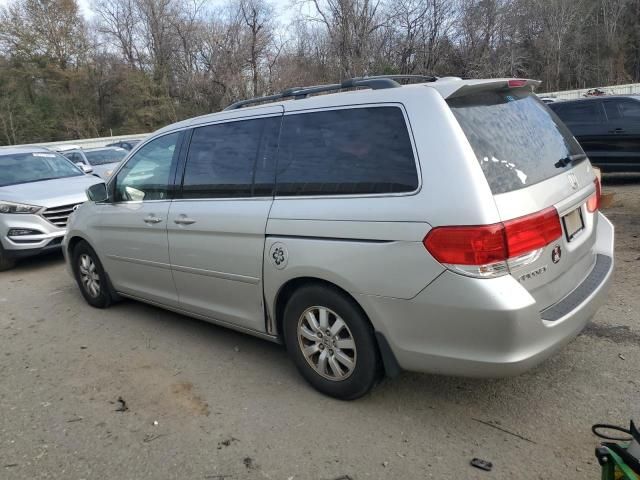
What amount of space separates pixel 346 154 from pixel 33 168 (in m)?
7.35

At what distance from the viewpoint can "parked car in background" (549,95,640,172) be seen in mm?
9070

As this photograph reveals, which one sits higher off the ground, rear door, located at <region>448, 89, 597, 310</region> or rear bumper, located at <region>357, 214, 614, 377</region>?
rear door, located at <region>448, 89, 597, 310</region>

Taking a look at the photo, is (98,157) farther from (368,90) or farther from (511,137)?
(511,137)

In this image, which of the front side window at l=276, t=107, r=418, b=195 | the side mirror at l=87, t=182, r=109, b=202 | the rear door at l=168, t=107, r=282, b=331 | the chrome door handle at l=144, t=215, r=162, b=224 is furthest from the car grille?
the front side window at l=276, t=107, r=418, b=195

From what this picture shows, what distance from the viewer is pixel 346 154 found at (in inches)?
117

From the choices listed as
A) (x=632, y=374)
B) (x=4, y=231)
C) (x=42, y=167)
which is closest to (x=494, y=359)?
(x=632, y=374)

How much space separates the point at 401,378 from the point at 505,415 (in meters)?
0.72

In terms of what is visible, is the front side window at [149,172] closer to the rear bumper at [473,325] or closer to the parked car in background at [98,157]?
the rear bumper at [473,325]

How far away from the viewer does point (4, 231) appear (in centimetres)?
705

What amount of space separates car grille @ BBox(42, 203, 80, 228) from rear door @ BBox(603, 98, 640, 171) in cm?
911

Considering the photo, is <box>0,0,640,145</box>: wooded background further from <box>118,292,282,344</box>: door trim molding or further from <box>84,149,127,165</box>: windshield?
<box>118,292,282,344</box>: door trim molding

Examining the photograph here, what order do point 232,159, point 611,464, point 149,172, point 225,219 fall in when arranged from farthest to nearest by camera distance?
1. point 149,172
2. point 232,159
3. point 225,219
4. point 611,464

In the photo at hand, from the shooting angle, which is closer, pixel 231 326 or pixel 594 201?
pixel 594 201

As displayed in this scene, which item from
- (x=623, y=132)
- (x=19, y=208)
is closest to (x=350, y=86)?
(x=19, y=208)
